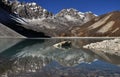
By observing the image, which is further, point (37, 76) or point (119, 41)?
point (119, 41)

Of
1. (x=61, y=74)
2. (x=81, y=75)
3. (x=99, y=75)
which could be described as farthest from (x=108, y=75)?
(x=61, y=74)

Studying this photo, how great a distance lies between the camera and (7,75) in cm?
2464

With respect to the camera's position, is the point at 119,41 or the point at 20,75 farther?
the point at 119,41

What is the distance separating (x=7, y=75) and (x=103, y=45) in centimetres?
4383

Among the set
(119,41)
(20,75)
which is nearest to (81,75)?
(20,75)

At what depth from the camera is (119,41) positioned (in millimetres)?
63500

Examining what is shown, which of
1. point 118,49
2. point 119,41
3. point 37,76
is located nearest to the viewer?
point 37,76

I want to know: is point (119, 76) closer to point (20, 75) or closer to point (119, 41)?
point (20, 75)

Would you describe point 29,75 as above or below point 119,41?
below

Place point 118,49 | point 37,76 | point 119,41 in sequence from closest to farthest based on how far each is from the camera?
1. point 37,76
2. point 118,49
3. point 119,41

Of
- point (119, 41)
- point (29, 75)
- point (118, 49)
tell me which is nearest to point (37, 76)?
point (29, 75)

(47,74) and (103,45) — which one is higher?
(103,45)

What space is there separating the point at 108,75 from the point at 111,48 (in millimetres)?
34840

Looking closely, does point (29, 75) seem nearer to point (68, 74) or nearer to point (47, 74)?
point (47, 74)
